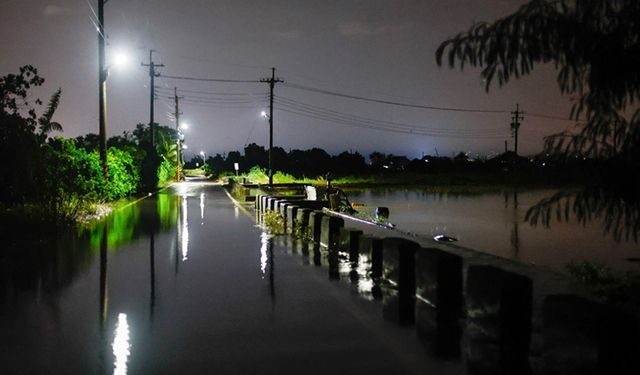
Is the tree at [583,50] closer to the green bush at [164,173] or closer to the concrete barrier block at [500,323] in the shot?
the concrete barrier block at [500,323]

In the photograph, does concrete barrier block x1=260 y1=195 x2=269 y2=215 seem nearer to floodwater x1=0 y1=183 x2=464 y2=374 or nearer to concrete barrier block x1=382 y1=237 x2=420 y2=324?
floodwater x1=0 y1=183 x2=464 y2=374

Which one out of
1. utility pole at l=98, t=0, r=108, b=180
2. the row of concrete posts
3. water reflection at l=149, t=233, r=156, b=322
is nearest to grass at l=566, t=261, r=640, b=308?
the row of concrete posts

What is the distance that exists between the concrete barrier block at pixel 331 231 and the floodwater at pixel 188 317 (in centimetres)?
153

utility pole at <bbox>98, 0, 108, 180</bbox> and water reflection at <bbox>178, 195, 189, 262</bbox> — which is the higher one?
utility pole at <bbox>98, 0, 108, 180</bbox>

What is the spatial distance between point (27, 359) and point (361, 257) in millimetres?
7064

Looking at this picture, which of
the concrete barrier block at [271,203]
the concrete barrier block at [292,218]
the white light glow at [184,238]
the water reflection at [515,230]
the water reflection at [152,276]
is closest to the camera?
the water reflection at [152,276]

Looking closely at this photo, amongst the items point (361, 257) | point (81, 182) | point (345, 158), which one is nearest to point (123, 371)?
point (361, 257)

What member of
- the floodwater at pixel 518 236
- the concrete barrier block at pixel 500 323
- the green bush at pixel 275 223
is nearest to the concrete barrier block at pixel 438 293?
the concrete barrier block at pixel 500 323

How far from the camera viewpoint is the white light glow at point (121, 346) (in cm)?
591

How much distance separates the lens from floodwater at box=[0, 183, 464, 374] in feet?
20.1

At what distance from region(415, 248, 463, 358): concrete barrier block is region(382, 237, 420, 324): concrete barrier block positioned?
28 cm

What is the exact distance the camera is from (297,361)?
20.2 ft

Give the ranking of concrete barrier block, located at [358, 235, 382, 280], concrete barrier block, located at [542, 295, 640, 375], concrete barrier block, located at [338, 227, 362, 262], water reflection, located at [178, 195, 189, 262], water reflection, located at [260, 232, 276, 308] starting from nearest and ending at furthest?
concrete barrier block, located at [542, 295, 640, 375]
water reflection, located at [260, 232, 276, 308]
concrete barrier block, located at [358, 235, 382, 280]
concrete barrier block, located at [338, 227, 362, 262]
water reflection, located at [178, 195, 189, 262]

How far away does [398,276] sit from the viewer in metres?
9.74
